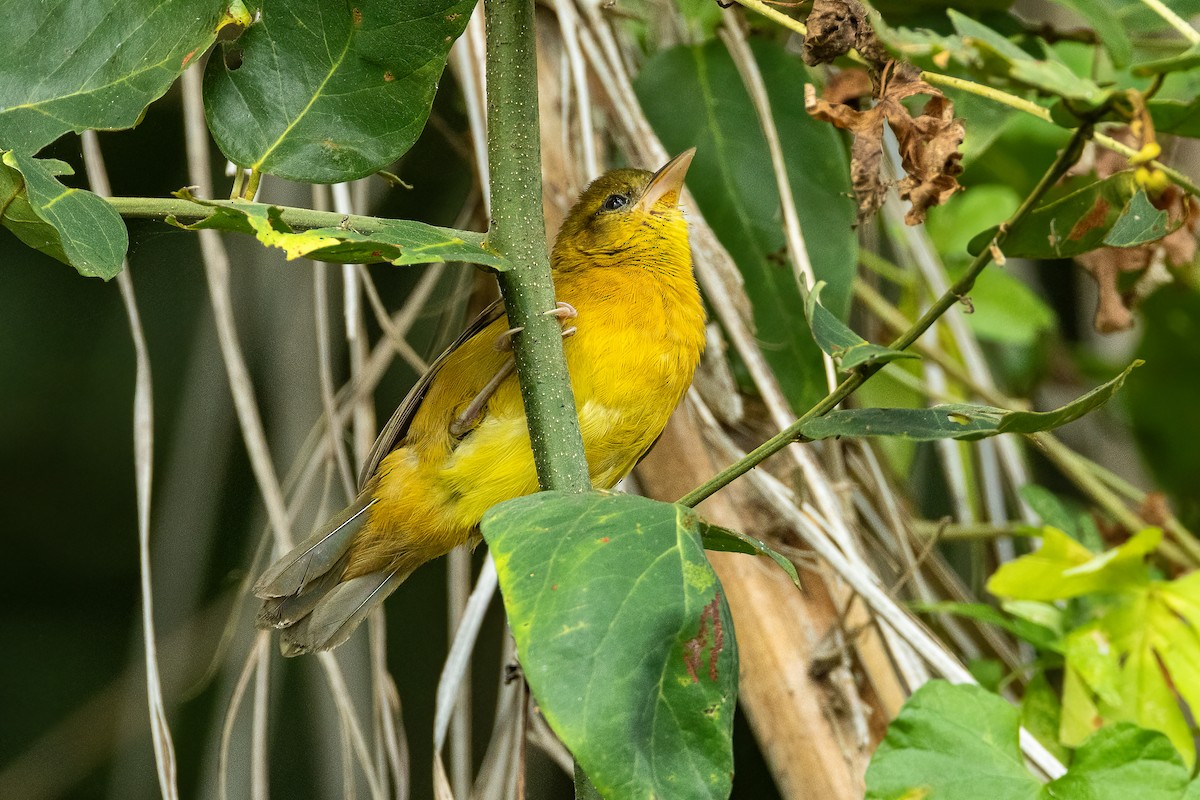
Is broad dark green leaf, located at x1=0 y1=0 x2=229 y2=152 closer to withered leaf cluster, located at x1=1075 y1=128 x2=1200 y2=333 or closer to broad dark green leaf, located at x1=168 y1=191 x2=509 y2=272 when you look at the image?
broad dark green leaf, located at x1=168 y1=191 x2=509 y2=272

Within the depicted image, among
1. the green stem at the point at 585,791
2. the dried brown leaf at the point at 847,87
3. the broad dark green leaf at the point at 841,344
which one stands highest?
the dried brown leaf at the point at 847,87

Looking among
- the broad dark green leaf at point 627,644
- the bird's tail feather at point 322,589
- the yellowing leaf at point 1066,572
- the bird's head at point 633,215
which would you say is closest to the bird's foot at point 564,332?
the bird's head at point 633,215

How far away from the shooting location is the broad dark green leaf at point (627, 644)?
2.93 ft

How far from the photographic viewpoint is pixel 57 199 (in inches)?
41.3

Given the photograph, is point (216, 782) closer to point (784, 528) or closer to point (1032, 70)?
point (784, 528)

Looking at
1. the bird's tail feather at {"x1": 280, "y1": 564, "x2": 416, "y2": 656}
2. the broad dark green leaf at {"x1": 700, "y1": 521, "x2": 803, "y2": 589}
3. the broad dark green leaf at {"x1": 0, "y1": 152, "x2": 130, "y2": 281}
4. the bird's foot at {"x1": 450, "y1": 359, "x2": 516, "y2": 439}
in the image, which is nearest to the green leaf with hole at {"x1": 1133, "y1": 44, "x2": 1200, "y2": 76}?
the broad dark green leaf at {"x1": 700, "y1": 521, "x2": 803, "y2": 589}

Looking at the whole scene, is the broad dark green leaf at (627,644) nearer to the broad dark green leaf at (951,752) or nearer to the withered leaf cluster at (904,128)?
the withered leaf cluster at (904,128)

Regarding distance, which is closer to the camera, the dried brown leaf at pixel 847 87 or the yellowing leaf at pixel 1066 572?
the dried brown leaf at pixel 847 87

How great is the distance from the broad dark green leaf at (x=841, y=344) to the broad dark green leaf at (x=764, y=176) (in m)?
1.10

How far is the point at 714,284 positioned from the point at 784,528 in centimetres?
49

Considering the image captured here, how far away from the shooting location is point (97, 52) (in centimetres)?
119

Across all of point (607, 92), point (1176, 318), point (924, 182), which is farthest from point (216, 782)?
point (1176, 318)

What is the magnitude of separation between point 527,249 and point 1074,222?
58cm

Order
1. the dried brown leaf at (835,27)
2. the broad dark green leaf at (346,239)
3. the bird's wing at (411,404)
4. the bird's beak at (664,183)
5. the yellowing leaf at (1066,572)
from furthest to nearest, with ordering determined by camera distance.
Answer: the bird's beak at (664,183), the bird's wing at (411,404), the yellowing leaf at (1066,572), the dried brown leaf at (835,27), the broad dark green leaf at (346,239)
